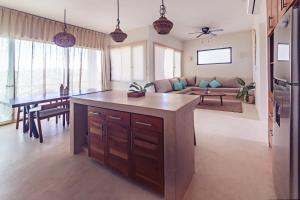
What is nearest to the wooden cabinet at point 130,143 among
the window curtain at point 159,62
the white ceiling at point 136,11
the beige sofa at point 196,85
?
the white ceiling at point 136,11

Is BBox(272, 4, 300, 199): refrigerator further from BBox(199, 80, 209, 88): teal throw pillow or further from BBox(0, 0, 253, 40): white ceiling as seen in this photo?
BBox(199, 80, 209, 88): teal throw pillow

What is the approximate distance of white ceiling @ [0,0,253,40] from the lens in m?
3.68

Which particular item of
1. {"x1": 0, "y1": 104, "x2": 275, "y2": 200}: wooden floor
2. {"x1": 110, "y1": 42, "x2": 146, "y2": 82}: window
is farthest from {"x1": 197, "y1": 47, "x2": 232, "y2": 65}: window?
{"x1": 0, "y1": 104, "x2": 275, "y2": 200}: wooden floor

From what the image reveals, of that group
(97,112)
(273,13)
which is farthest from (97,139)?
(273,13)

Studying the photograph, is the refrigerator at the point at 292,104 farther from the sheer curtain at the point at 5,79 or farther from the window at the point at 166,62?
the window at the point at 166,62

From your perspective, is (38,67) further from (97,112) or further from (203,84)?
(203,84)

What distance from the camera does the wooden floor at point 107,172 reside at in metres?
1.64

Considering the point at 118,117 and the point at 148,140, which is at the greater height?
the point at 118,117

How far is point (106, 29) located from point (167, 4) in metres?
2.62

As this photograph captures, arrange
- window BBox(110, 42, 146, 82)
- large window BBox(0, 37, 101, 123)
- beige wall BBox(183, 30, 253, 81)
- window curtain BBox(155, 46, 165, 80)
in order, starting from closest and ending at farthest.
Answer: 1. large window BBox(0, 37, 101, 123)
2. window BBox(110, 42, 146, 82)
3. window curtain BBox(155, 46, 165, 80)
4. beige wall BBox(183, 30, 253, 81)

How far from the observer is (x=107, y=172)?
202 centimetres

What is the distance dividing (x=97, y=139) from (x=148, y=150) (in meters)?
0.76

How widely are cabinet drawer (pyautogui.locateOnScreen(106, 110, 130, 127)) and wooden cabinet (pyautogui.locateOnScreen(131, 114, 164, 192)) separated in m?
0.08

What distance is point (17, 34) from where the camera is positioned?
13.1 feet
